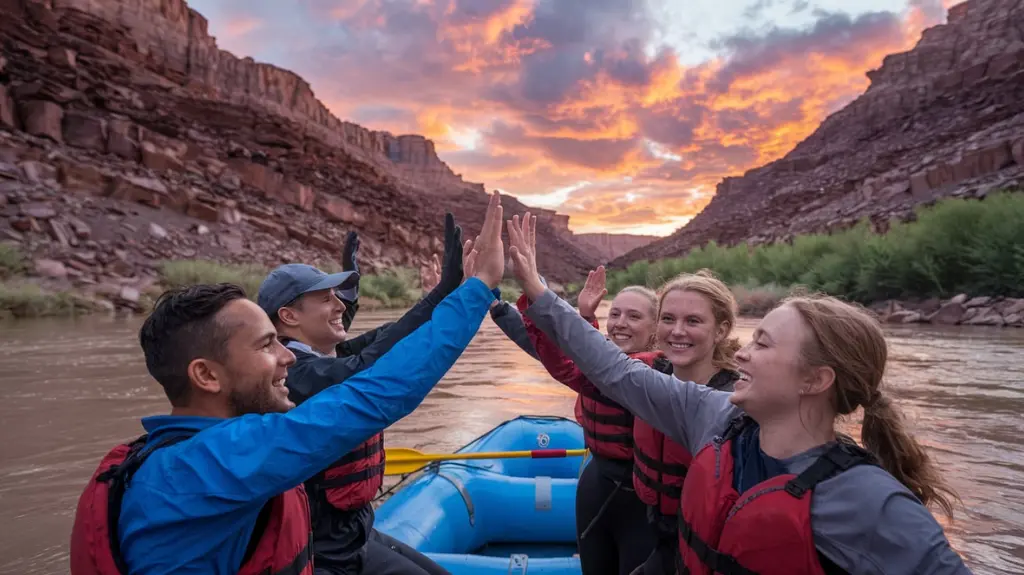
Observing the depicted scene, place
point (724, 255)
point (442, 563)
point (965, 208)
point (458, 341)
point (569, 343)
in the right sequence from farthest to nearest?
point (724, 255) → point (965, 208) → point (442, 563) → point (569, 343) → point (458, 341)

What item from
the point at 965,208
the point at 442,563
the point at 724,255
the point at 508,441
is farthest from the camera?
the point at 724,255

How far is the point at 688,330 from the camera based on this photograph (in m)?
2.08

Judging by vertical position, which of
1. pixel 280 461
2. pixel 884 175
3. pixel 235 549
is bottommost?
pixel 235 549

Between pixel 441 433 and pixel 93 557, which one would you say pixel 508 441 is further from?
pixel 93 557

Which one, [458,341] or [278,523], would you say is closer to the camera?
[278,523]

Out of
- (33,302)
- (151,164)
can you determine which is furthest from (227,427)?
(151,164)

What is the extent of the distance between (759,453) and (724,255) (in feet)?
93.2

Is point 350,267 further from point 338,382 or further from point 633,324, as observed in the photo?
point 633,324

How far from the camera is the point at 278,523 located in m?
1.19

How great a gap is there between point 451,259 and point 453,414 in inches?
186

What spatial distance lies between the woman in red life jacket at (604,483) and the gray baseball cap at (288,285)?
0.79m

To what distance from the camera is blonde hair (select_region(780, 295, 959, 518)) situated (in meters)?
1.37

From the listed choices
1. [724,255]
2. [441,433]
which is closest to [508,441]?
[441,433]

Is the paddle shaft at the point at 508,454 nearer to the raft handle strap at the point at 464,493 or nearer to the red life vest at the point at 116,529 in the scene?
the raft handle strap at the point at 464,493
